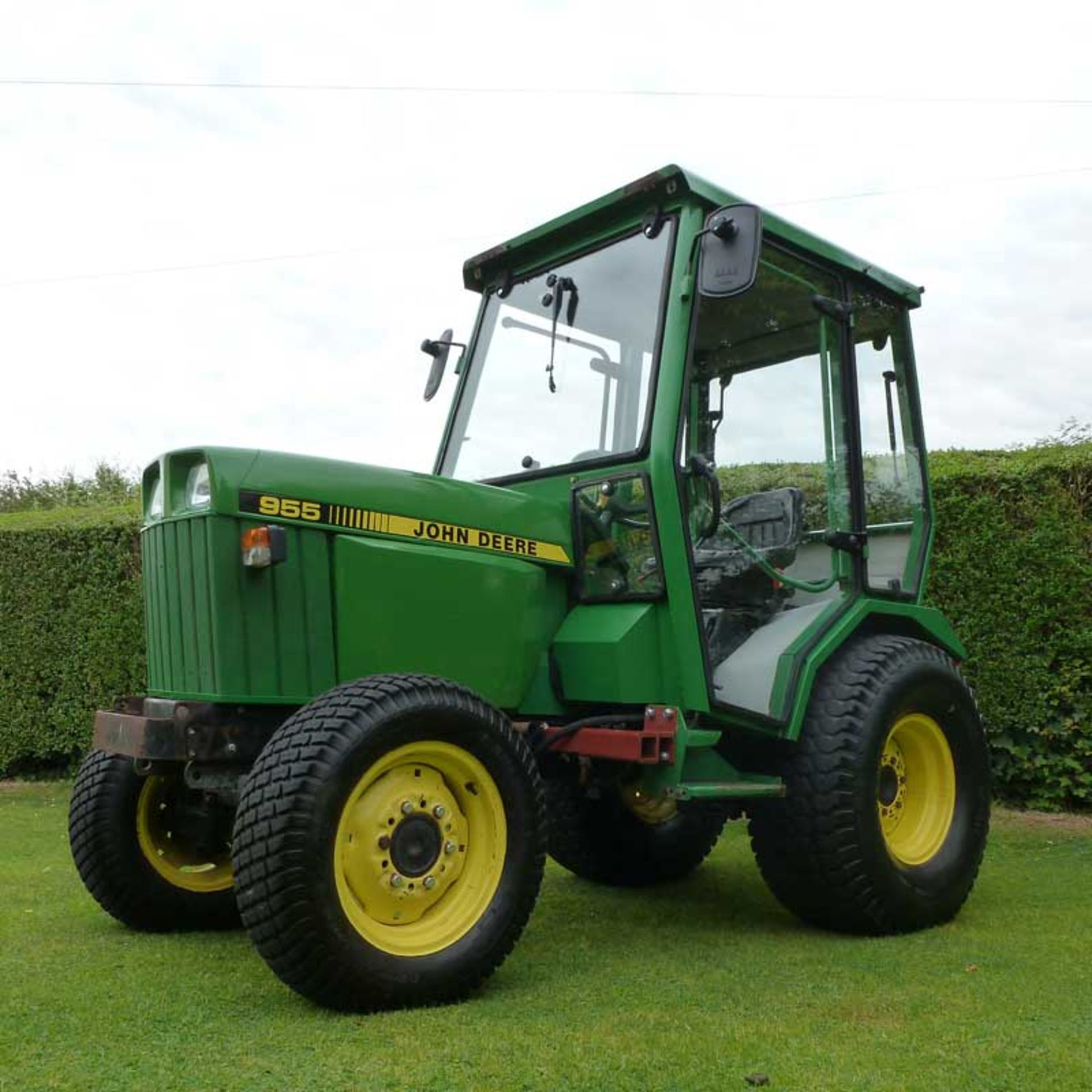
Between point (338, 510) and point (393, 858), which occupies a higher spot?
point (338, 510)

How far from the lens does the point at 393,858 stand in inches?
135

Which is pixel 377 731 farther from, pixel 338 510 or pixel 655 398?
pixel 655 398

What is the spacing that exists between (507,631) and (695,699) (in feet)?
2.28

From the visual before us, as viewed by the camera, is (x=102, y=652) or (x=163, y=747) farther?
(x=102, y=652)

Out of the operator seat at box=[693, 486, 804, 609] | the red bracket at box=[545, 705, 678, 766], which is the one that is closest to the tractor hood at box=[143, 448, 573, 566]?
the operator seat at box=[693, 486, 804, 609]

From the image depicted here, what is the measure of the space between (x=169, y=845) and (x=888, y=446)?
333 centimetres

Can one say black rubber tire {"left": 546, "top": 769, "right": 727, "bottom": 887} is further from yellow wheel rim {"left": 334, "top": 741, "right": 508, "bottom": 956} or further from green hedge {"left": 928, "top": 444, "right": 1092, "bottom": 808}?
green hedge {"left": 928, "top": 444, "right": 1092, "bottom": 808}

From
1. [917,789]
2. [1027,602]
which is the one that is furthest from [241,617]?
[1027,602]

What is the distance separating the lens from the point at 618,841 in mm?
5297

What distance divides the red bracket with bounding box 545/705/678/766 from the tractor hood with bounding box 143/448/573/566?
0.68 metres

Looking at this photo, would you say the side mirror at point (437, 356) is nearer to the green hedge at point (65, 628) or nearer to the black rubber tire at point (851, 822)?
the black rubber tire at point (851, 822)

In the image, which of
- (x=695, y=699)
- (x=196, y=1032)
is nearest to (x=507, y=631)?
(x=695, y=699)

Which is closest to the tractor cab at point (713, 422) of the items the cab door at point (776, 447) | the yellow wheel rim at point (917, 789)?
the cab door at point (776, 447)

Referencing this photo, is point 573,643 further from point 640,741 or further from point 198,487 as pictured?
point 198,487
